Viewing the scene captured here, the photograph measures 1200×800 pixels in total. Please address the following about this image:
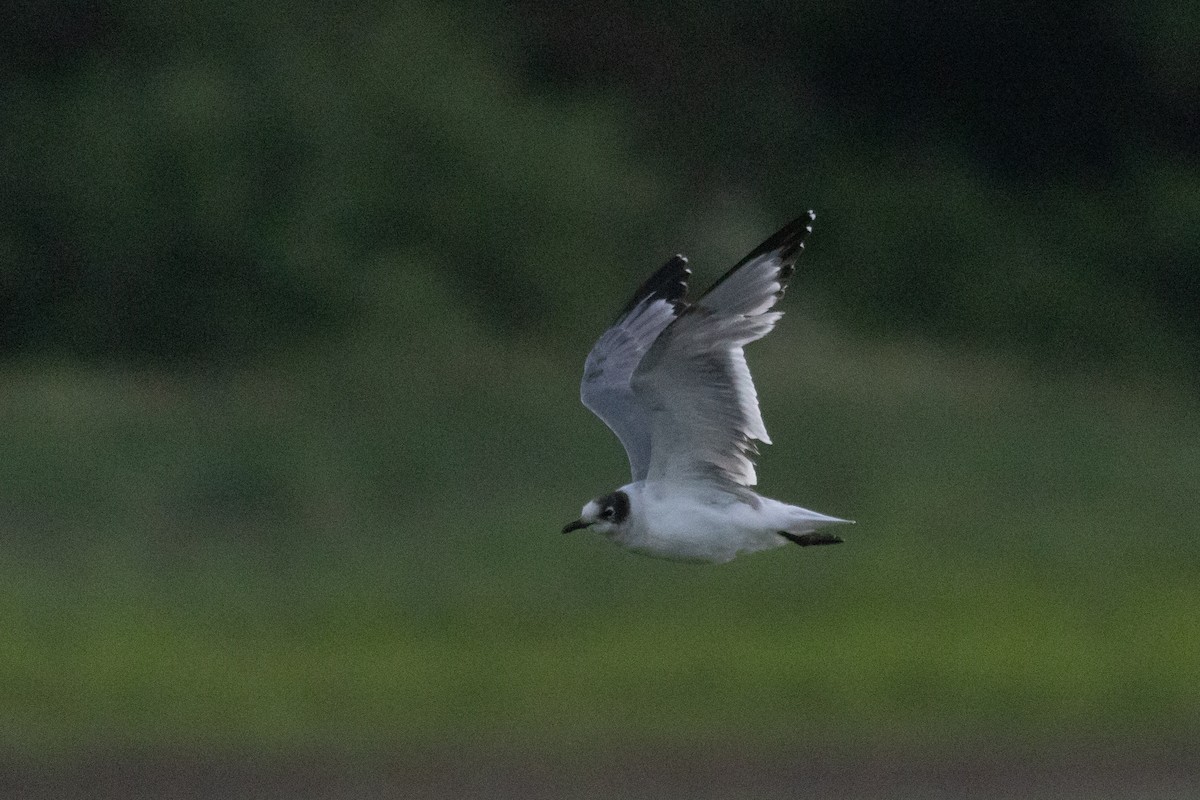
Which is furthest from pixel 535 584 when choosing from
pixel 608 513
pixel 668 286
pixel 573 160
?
pixel 573 160

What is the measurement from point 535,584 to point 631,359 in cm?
285

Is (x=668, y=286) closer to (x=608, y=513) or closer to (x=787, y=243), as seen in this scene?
(x=787, y=243)

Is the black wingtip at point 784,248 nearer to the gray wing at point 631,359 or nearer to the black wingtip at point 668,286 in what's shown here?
the gray wing at point 631,359

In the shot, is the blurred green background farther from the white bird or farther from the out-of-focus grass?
the white bird

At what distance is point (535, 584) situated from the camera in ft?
29.6

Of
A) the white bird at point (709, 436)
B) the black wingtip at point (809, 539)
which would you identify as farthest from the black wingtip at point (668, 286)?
the black wingtip at point (809, 539)

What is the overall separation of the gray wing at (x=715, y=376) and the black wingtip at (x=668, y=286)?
922 mm

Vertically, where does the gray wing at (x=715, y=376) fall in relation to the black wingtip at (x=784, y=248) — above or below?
below

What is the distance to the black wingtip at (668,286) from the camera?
6430 mm

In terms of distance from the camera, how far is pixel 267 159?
14.3 meters

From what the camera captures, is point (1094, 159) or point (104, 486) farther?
point (1094, 159)

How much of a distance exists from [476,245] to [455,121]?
99cm

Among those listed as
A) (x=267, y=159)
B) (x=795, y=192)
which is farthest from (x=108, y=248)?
(x=795, y=192)

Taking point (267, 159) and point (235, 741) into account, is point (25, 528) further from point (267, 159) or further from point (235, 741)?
point (267, 159)
